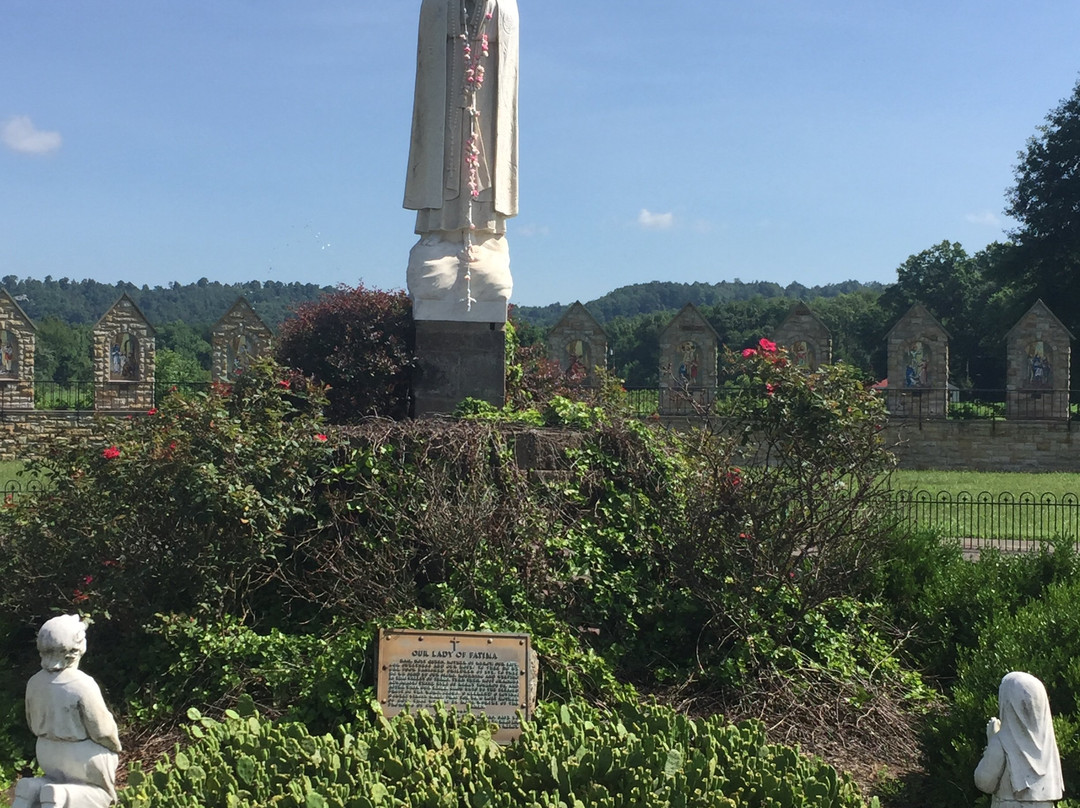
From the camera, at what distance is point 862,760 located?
6543 millimetres

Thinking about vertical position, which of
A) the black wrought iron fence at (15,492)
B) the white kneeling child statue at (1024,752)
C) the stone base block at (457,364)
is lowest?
the white kneeling child statue at (1024,752)

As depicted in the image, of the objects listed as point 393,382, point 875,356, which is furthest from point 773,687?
point 875,356

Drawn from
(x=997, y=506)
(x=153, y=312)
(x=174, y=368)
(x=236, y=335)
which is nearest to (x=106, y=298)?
(x=153, y=312)

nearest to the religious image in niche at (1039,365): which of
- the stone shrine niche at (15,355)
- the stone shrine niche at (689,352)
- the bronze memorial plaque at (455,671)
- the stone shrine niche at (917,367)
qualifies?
the stone shrine niche at (917,367)

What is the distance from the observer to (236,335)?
2405cm

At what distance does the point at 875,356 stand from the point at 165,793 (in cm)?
4079

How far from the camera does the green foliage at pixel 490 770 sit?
4.75m

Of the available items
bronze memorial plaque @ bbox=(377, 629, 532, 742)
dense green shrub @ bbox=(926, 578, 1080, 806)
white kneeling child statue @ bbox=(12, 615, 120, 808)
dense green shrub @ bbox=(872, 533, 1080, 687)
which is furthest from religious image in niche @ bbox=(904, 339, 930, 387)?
white kneeling child statue @ bbox=(12, 615, 120, 808)

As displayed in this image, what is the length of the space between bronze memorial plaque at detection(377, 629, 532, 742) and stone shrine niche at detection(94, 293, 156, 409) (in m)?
20.0

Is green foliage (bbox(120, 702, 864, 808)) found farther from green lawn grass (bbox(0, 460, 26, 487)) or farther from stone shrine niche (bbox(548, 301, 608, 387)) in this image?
stone shrine niche (bbox(548, 301, 608, 387))

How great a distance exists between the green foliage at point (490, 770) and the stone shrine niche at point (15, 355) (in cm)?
2230

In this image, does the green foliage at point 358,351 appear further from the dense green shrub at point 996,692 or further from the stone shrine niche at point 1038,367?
the stone shrine niche at point 1038,367

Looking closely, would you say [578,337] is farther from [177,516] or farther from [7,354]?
[177,516]

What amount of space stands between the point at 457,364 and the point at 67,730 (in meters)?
5.20
